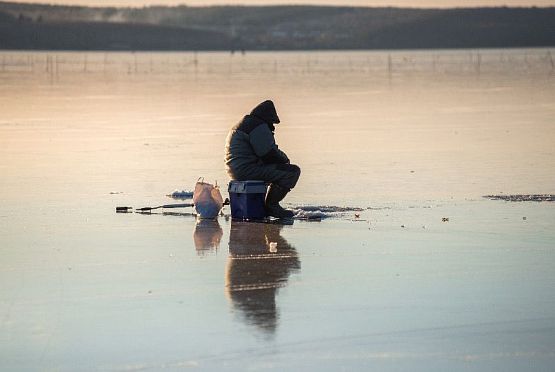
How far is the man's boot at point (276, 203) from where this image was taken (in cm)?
1445

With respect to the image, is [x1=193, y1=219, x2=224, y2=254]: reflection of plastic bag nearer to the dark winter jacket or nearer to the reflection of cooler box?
the reflection of cooler box

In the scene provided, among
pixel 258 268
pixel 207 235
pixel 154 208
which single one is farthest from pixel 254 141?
pixel 258 268

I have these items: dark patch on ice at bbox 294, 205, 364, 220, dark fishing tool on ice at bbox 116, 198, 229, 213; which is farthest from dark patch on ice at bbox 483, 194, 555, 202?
dark fishing tool on ice at bbox 116, 198, 229, 213

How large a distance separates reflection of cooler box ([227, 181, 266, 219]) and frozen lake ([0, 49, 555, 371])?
298 millimetres

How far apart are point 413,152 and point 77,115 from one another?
13.8 meters

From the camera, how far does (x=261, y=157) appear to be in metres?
14.5

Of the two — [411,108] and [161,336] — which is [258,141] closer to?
[161,336]

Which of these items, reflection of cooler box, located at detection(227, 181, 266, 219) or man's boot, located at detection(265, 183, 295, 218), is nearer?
reflection of cooler box, located at detection(227, 181, 266, 219)

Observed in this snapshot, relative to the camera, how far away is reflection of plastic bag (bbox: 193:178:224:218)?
Result: 14.5 meters

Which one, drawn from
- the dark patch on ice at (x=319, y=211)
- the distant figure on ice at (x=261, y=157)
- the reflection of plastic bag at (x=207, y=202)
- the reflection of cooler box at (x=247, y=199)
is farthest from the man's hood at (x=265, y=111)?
the dark patch on ice at (x=319, y=211)

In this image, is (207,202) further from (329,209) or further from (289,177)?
(329,209)

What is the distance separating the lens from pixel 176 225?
1402 cm

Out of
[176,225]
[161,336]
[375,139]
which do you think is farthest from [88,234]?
[375,139]

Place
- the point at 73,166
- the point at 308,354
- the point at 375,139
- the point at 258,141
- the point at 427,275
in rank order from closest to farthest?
the point at 308,354, the point at 427,275, the point at 258,141, the point at 73,166, the point at 375,139
